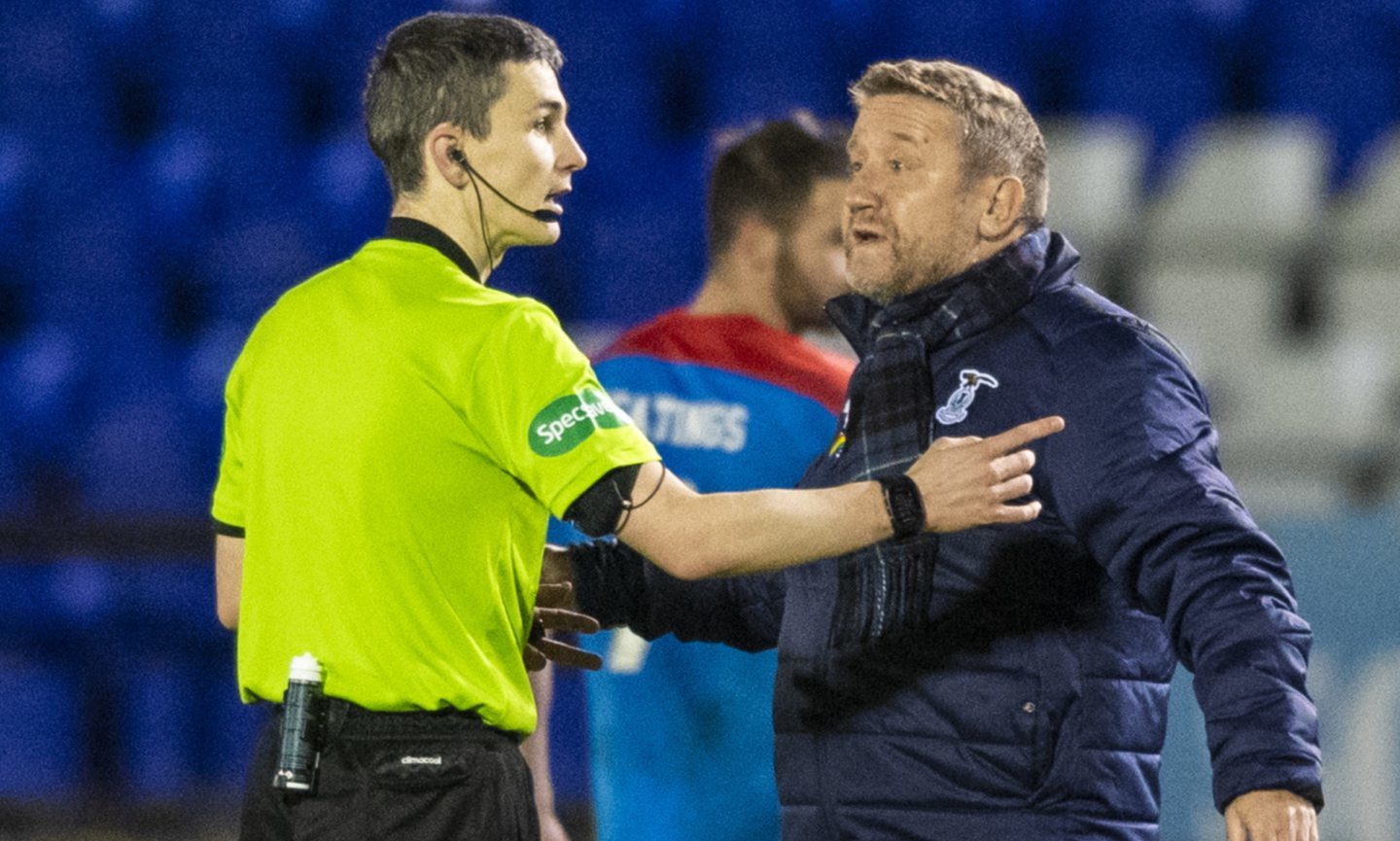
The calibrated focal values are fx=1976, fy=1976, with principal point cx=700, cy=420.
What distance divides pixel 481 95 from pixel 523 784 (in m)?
0.82

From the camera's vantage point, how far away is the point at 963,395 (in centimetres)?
241

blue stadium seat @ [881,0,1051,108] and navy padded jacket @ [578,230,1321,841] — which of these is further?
blue stadium seat @ [881,0,1051,108]

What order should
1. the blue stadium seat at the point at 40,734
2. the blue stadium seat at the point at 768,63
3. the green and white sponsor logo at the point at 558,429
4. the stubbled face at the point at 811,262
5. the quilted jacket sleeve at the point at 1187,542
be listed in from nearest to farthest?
the quilted jacket sleeve at the point at 1187,542, the green and white sponsor logo at the point at 558,429, the stubbled face at the point at 811,262, the blue stadium seat at the point at 40,734, the blue stadium seat at the point at 768,63

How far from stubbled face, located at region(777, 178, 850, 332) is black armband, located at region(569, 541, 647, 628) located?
90cm

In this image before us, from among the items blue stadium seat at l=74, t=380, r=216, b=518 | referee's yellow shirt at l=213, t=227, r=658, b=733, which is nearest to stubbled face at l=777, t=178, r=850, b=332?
referee's yellow shirt at l=213, t=227, r=658, b=733

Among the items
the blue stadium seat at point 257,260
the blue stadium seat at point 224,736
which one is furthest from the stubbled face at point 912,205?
the blue stadium seat at point 257,260

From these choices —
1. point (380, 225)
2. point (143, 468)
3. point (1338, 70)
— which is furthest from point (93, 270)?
point (1338, 70)

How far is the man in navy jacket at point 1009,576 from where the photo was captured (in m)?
2.14

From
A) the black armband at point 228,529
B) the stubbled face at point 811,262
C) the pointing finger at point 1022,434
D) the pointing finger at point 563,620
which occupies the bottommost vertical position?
the pointing finger at point 563,620

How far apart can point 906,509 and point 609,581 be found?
74cm

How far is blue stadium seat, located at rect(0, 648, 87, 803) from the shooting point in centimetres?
587

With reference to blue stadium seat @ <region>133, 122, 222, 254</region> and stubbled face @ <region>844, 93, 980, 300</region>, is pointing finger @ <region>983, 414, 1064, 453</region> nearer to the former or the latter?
stubbled face @ <region>844, 93, 980, 300</region>

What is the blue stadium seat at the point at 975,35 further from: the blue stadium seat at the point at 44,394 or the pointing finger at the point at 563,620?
the pointing finger at the point at 563,620

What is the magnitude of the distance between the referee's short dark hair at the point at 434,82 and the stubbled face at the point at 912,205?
501 millimetres
